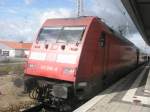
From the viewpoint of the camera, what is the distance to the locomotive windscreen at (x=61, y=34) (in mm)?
10398

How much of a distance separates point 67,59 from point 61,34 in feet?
3.94

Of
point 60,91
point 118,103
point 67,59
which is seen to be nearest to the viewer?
point 118,103

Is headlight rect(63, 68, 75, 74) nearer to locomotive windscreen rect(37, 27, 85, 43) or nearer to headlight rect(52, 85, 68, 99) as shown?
headlight rect(52, 85, 68, 99)

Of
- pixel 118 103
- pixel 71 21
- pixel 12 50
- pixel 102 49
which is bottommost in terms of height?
pixel 118 103

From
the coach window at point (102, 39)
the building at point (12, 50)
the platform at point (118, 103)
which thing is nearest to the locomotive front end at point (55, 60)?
the platform at point (118, 103)

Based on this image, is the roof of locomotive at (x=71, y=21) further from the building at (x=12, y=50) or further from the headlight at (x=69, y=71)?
the building at (x=12, y=50)

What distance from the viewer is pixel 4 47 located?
87000mm

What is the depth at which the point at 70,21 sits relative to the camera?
11.0 meters

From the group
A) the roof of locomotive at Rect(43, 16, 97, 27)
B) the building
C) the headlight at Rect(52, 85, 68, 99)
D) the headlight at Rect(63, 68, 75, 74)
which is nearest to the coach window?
the roof of locomotive at Rect(43, 16, 97, 27)

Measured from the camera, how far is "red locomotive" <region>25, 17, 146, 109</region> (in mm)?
9828

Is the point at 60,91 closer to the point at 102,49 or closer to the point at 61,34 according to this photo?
the point at 61,34

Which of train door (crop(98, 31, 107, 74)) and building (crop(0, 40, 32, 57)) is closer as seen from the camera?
train door (crop(98, 31, 107, 74))

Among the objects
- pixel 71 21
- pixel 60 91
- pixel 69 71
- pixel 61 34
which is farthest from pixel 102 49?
pixel 60 91

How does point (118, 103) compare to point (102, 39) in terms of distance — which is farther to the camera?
point (102, 39)
